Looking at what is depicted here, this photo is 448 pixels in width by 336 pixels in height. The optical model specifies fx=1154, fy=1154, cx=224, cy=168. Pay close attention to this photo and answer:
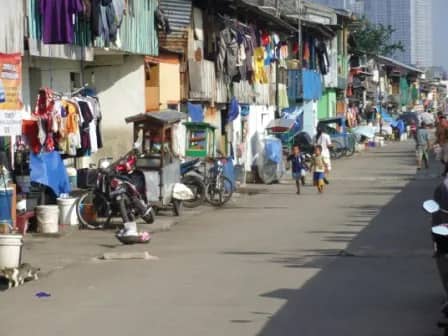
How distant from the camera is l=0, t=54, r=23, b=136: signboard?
51.9ft

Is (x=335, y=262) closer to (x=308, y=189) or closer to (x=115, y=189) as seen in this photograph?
(x=115, y=189)

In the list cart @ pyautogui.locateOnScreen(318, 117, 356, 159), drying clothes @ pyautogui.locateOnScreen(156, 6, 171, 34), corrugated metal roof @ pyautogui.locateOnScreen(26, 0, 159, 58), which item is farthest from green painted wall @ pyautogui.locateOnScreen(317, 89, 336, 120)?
corrugated metal roof @ pyautogui.locateOnScreen(26, 0, 159, 58)

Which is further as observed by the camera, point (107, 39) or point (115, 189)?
point (107, 39)

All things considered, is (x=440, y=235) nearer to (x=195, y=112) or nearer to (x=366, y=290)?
(x=366, y=290)

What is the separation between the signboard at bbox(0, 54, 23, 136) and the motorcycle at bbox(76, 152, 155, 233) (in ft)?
13.7

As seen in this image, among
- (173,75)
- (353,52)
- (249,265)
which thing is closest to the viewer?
(249,265)

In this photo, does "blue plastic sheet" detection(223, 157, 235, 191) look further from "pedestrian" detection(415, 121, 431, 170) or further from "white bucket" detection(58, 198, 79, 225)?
"pedestrian" detection(415, 121, 431, 170)

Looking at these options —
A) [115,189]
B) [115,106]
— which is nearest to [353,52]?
[115,106]

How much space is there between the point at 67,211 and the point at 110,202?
83 centimetres

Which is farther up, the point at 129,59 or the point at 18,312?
the point at 129,59

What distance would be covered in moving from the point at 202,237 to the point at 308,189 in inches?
546

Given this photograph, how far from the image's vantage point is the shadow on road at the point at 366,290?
34.6ft

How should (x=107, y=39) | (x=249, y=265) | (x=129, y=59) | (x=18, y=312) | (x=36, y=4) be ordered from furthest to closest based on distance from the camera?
(x=129, y=59)
(x=107, y=39)
(x=36, y=4)
(x=249, y=265)
(x=18, y=312)

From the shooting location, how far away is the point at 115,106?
28469 millimetres
